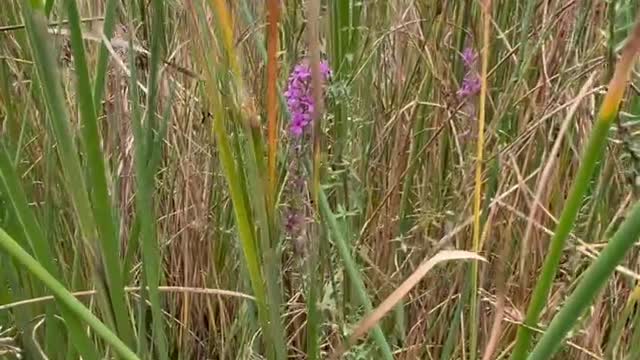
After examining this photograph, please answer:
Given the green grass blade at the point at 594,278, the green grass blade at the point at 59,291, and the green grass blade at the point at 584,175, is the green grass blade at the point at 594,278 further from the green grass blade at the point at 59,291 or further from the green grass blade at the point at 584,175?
the green grass blade at the point at 59,291

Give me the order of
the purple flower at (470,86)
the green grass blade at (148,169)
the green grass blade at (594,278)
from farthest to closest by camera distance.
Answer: the purple flower at (470,86), the green grass blade at (148,169), the green grass blade at (594,278)

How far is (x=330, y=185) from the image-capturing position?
0.67m

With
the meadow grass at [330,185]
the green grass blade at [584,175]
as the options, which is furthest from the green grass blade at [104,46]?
the green grass blade at [584,175]

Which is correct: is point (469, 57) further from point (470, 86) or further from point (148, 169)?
point (148, 169)

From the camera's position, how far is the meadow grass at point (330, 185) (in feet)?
1.81

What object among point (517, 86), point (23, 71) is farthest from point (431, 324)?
point (23, 71)

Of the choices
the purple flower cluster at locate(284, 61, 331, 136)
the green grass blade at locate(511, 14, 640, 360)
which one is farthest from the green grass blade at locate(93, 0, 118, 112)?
the green grass blade at locate(511, 14, 640, 360)

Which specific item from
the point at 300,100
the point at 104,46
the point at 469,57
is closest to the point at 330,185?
the point at 300,100

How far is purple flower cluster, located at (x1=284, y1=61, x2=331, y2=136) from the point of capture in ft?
2.03

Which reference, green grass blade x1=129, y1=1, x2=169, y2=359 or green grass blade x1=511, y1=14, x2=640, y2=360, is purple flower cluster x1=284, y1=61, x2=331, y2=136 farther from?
green grass blade x1=511, y1=14, x2=640, y2=360

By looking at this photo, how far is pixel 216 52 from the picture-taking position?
488 mm

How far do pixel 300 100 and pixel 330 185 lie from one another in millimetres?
67

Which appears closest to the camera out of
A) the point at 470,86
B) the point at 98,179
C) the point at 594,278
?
the point at 594,278

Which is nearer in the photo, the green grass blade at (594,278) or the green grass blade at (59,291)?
the green grass blade at (594,278)
